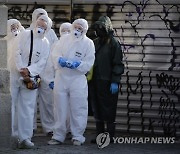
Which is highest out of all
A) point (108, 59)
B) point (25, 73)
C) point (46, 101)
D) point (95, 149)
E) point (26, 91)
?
point (108, 59)

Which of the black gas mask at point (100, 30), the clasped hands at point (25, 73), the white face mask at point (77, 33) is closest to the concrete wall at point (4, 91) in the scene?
the clasped hands at point (25, 73)

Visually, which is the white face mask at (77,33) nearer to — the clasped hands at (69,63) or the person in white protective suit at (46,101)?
the clasped hands at (69,63)

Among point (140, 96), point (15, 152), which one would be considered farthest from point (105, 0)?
point (15, 152)

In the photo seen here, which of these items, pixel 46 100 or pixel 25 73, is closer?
pixel 25 73

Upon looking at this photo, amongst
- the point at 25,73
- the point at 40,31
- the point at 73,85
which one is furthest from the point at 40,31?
the point at 73,85

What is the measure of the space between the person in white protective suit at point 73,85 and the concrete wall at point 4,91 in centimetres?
125

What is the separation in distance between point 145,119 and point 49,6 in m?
2.92

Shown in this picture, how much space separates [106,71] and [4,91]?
2.00m

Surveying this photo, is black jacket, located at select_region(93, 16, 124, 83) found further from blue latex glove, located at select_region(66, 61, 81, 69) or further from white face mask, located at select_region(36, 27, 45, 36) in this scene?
white face mask, located at select_region(36, 27, 45, 36)

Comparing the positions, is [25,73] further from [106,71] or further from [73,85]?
[106,71]
